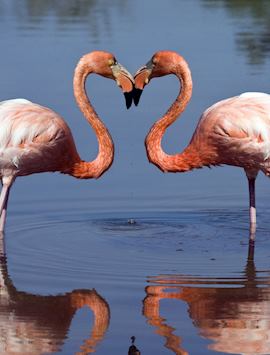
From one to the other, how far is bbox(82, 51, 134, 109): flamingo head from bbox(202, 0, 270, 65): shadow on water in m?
5.52

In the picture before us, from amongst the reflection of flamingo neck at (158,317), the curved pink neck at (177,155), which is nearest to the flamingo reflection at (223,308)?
the reflection of flamingo neck at (158,317)

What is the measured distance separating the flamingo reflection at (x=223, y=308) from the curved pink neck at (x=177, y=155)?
1298 millimetres

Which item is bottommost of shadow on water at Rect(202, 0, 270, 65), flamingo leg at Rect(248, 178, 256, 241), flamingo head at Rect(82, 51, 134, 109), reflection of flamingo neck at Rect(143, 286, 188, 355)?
reflection of flamingo neck at Rect(143, 286, 188, 355)

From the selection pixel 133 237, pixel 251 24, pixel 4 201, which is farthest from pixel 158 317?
pixel 251 24

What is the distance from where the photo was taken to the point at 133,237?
7543 mm

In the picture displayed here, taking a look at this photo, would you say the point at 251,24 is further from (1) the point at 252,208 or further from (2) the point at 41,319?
(2) the point at 41,319

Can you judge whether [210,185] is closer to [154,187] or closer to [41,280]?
[154,187]

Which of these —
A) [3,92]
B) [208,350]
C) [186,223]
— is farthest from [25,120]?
[3,92]

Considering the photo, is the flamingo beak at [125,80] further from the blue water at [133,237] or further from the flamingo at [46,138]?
the blue water at [133,237]

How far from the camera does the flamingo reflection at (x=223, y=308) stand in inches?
213

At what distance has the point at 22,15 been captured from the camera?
1781 cm

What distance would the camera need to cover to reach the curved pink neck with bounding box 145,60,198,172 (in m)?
7.97

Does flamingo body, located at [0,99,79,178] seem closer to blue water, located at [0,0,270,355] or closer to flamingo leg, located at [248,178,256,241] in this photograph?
blue water, located at [0,0,270,355]

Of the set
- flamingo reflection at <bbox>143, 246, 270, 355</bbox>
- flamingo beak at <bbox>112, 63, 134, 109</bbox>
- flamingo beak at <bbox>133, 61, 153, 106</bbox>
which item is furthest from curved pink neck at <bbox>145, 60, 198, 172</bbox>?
flamingo reflection at <bbox>143, 246, 270, 355</bbox>
